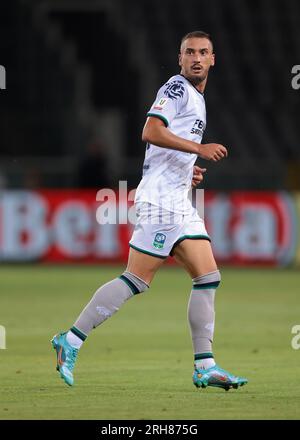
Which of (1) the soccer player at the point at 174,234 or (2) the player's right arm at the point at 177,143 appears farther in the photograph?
(1) the soccer player at the point at 174,234

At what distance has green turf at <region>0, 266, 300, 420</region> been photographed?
7.29 m

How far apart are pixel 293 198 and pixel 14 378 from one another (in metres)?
12.5

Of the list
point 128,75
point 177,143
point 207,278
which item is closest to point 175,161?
point 177,143

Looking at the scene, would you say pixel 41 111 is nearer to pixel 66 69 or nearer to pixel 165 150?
pixel 66 69

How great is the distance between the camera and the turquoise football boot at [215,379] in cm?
805

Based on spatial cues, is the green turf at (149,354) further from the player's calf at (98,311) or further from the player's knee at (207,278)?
the player's knee at (207,278)

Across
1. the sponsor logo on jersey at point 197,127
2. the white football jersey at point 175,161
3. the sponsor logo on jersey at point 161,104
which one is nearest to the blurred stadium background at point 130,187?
the white football jersey at point 175,161

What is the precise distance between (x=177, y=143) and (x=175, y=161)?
402 millimetres

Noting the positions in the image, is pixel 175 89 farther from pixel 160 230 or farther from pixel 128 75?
pixel 128 75

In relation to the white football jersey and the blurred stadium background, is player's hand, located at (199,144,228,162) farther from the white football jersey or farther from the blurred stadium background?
the blurred stadium background

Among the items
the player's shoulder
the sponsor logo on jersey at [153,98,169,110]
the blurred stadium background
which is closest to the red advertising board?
the blurred stadium background

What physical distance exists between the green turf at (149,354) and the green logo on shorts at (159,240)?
0.94 m

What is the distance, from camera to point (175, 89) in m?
8.13

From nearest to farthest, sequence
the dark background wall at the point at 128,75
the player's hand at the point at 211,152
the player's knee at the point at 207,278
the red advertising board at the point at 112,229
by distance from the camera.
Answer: the player's hand at the point at 211,152, the player's knee at the point at 207,278, the red advertising board at the point at 112,229, the dark background wall at the point at 128,75
